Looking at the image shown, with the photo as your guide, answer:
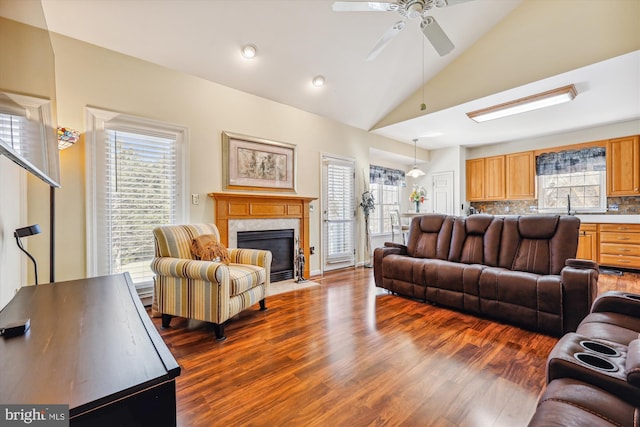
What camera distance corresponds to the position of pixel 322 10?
120 inches

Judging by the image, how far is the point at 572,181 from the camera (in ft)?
18.2

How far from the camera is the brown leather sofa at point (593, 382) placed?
819mm

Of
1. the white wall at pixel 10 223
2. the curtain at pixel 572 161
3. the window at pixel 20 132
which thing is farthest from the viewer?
the curtain at pixel 572 161

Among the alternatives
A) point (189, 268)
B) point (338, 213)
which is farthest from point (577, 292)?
point (338, 213)

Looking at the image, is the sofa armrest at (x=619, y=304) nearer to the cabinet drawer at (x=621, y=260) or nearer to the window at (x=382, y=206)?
the cabinet drawer at (x=621, y=260)

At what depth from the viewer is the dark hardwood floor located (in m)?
1.50

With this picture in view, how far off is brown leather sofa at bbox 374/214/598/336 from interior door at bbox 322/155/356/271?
1.34 metres

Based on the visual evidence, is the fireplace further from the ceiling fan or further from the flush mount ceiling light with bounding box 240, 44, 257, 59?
the ceiling fan

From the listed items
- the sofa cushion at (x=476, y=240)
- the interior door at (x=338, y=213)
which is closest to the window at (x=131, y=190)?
the interior door at (x=338, y=213)

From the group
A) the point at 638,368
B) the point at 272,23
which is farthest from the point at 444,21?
the point at 638,368

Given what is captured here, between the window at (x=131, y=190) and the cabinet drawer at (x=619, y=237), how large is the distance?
22.3 feet

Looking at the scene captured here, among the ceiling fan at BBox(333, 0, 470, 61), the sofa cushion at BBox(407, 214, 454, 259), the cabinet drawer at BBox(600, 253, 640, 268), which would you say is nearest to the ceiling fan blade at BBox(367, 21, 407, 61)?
the ceiling fan at BBox(333, 0, 470, 61)

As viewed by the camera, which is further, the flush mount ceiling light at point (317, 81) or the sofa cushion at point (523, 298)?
Result: the flush mount ceiling light at point (317, 81)

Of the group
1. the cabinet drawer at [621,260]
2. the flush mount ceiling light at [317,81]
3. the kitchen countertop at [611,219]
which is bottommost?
the cabinet drawer at [621,260]
